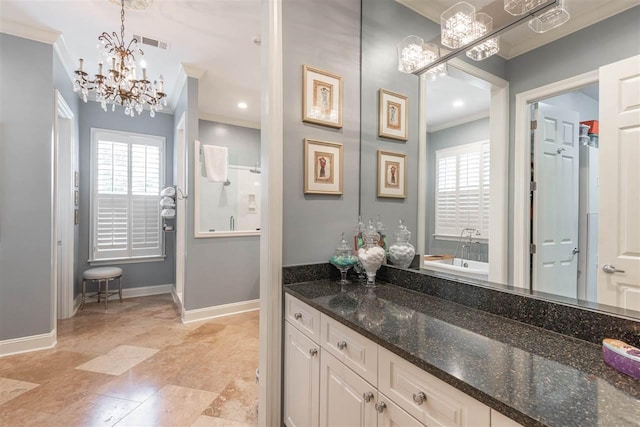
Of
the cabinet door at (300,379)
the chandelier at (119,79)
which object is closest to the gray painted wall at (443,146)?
the cabinet door at (300,379)

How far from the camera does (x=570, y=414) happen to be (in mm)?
583

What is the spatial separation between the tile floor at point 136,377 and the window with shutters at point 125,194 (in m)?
1.21

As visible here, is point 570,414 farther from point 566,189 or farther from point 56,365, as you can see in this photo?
point 56,365

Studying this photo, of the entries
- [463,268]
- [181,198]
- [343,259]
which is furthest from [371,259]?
[181,198]

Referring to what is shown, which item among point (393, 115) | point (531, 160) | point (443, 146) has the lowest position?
point (531, 160)

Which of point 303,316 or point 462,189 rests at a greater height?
point 462,189

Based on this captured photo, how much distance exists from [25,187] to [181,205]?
1476mm

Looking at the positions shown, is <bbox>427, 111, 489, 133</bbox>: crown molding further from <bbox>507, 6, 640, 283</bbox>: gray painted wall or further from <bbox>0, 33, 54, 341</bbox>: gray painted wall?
<bbox>0, 33, 54, 341</bbox>: gray painted wall

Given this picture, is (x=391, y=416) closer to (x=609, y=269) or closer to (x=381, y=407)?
(x=381, y=407)

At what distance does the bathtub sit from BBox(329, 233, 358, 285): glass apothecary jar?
405 millimetres

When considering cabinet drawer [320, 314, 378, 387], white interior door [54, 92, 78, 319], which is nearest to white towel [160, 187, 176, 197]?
white interior door [54, 92, 78, 319]

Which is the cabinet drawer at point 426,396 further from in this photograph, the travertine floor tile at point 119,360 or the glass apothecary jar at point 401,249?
the travertine floor tile at point 119,360

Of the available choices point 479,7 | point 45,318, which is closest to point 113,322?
point 45,318

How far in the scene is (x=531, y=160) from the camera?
111cm
